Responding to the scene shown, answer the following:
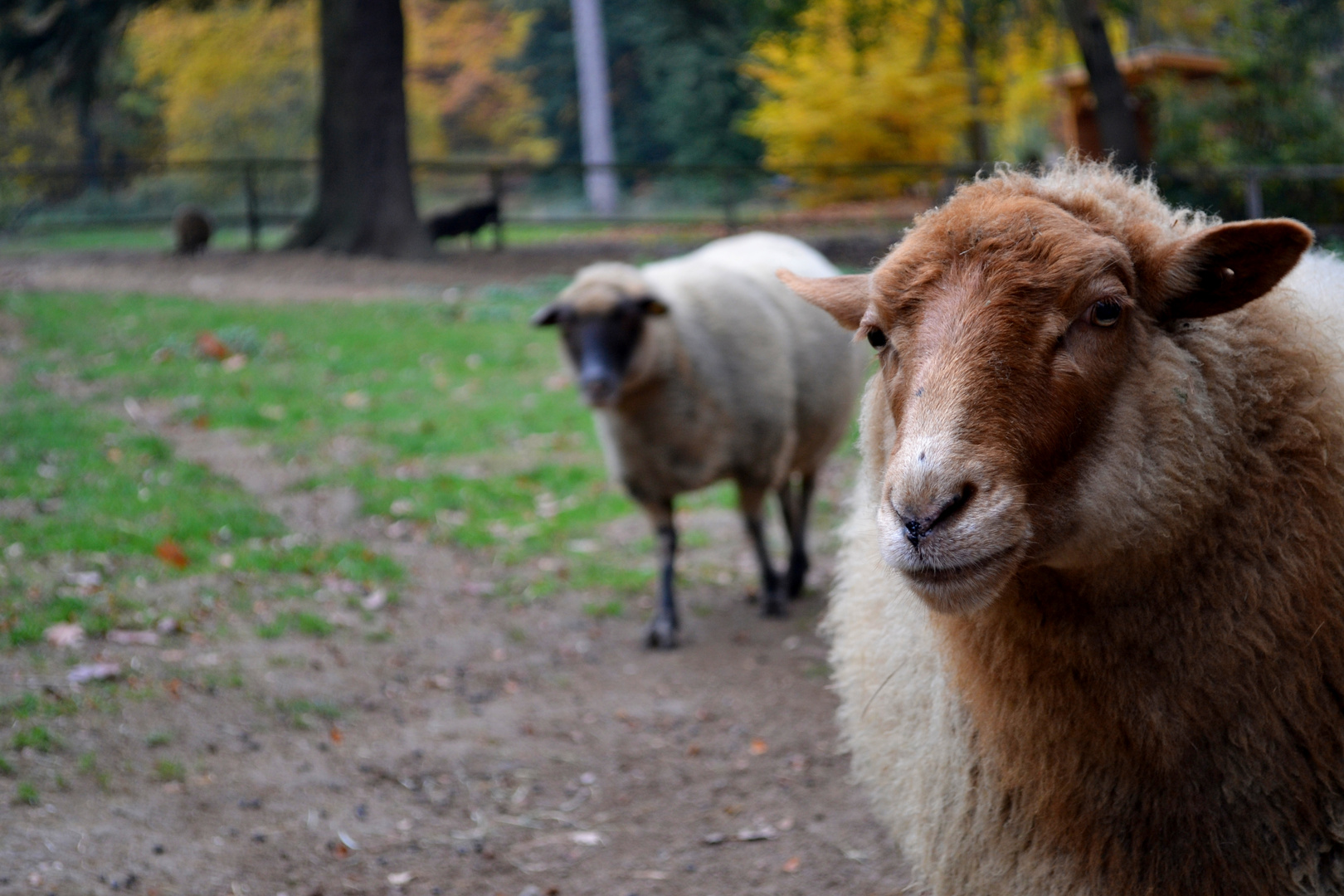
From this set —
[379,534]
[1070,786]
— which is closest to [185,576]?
[379,534]

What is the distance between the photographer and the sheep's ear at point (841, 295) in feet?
8.60

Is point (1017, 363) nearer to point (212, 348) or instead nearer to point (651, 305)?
point (651, 305)

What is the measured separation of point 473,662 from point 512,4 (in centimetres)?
3601

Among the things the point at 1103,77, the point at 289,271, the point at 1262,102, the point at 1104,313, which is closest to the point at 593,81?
the point at 289,271

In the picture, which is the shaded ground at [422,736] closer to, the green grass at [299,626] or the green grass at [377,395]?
the green grass at [299,626]

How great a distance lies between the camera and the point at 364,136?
17.1 meters

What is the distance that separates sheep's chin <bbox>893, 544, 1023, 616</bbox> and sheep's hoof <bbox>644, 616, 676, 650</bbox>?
3724mm

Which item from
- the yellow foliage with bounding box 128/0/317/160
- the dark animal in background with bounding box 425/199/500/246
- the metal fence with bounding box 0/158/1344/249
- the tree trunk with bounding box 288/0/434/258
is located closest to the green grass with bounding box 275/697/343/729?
the metal fence with bounding box 0/158/1344/249

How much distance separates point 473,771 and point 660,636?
1532 millimetres

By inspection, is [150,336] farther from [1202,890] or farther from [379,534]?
[1202,890]

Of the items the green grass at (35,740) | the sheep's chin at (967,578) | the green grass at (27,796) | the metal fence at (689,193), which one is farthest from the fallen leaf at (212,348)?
the sheep's chin at (967,578)

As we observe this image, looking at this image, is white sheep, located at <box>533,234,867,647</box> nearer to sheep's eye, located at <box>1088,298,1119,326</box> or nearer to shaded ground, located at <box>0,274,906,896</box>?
shaded ground, located at <box>0,274,906,896</box>

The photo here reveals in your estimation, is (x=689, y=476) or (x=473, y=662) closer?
(x=473, y=662)

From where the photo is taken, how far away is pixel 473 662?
5367 millimetres
